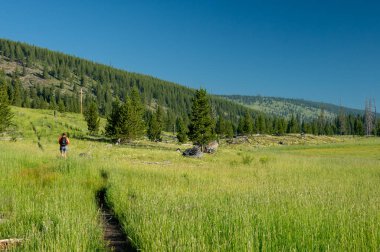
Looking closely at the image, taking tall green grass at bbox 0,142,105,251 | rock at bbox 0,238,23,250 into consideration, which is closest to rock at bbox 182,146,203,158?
tall green grass at bbox 0,142,105,251

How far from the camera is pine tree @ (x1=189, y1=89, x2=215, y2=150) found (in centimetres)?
5159

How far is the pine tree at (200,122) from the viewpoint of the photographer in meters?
51.6

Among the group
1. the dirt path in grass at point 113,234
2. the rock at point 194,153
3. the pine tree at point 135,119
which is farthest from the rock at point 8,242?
the pine tree at point 135,119

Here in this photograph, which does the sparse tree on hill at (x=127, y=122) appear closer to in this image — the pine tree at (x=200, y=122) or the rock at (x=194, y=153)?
the pine tree at (x=200, y=122)

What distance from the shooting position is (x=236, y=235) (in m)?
4.86

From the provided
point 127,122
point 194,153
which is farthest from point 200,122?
point 194,153

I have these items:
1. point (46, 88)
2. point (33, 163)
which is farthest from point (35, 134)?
point (46, 88)

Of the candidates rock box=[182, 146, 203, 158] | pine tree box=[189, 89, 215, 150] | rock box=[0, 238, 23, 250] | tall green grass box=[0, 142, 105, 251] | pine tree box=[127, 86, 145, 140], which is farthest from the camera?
pine tree box=[127, 86, 145, 140]

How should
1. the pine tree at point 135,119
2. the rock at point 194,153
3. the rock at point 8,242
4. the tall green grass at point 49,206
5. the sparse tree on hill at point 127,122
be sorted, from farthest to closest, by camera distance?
the pine tree at point 135,119 < the sparse tree on hill at point 127,122 < the rock at point 194,153 < the rock at point 8,242 < the tall green grass at point 49,206

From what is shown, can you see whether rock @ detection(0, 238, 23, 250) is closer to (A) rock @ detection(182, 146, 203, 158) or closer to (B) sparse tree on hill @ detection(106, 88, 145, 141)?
(A) rock @ detection(182, 146, 203, 158)

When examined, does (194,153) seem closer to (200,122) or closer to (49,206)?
(200,122)

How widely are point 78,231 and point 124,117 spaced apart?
173 feet

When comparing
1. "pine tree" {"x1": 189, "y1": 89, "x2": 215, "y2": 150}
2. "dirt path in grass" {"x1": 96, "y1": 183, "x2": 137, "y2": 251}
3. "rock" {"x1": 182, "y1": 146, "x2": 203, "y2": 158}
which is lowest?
"dirt path in grass" {"x1": 96, "y1": 183, "x2": 137, "y2": 251}

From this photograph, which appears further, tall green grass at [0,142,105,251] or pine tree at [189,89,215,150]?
pine tree at [189,89,215,150]
